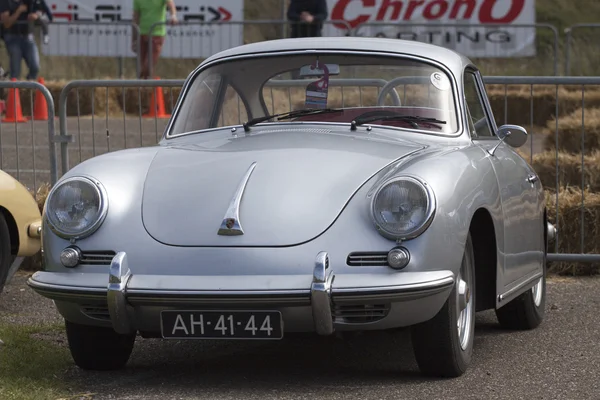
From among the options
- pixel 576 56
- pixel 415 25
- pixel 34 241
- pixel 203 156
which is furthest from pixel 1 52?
pixel 203 156

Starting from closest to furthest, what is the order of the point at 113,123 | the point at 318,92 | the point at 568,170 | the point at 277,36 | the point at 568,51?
the point at 318,92 < the point at 568,170 < the point at 113,123 < the point at 568,51 < the point at 277,36

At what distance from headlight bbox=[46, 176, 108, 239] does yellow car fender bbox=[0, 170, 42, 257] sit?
158 centimetres

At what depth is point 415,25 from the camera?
17.4 m

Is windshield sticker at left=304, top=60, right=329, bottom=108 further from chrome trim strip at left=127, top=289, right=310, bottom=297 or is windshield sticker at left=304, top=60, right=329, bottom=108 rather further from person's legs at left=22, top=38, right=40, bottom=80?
person's legs at left=22, top=38, right=40, bottom=80

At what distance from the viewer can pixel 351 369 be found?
5.25 meters

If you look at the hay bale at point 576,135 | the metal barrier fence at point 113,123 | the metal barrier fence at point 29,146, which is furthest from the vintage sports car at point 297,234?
the hay bale at point 576,135

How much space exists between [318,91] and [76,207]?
145cm

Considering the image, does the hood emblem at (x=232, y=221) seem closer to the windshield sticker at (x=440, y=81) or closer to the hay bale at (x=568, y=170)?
the windshield sticker at (x=440, y=81)

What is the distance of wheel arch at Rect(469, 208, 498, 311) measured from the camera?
5.37 m

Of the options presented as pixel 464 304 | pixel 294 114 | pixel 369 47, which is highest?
pixel 369 47

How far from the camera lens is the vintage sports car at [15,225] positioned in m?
6.53

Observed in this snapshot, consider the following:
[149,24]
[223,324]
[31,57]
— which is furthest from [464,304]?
[31,57]

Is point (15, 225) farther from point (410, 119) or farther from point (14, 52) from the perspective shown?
point (14, 52)

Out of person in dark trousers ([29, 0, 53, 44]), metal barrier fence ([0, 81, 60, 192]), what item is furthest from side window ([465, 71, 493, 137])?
person in dark trousers ([29, 0, 53, 44])
